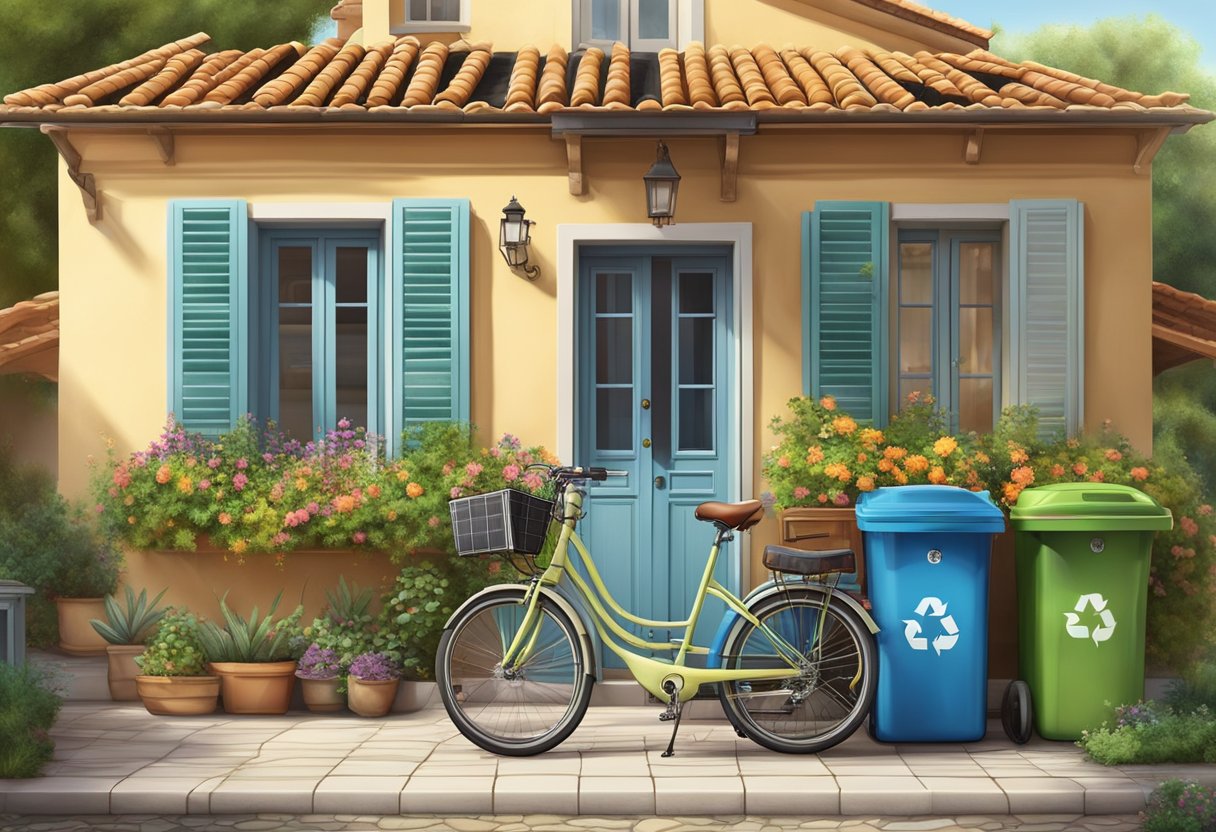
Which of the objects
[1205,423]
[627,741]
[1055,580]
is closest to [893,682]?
[1055,580]

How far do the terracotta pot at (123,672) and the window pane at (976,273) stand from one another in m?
6.07

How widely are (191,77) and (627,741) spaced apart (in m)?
5.71

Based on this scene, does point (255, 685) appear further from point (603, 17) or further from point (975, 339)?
point (603, 17)

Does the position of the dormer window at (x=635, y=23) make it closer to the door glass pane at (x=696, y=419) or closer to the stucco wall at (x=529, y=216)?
the stucco wall at (x=529, y=216)

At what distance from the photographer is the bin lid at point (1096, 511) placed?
278 inches

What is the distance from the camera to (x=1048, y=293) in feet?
28.0

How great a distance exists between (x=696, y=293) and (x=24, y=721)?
16.1ft

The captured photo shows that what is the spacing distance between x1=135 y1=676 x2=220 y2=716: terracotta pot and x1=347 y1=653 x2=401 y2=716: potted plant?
90 centimetres

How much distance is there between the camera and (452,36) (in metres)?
10.8

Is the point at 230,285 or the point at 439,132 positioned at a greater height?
the point at 439,132

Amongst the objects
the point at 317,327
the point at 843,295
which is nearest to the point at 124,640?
the point at 317,327

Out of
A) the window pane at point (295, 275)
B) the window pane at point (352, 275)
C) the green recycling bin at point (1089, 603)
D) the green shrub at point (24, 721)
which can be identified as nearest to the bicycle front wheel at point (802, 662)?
the green recycling bin at point (1089, 603)

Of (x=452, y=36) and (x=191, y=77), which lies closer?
(x=191, y=77)

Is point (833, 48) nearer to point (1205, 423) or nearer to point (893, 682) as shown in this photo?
point (893, 682)
